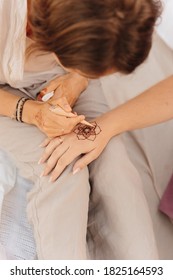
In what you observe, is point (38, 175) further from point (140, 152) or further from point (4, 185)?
point (140, 152)

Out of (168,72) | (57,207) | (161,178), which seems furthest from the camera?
(168,72)

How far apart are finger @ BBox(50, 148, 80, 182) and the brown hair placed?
223mm

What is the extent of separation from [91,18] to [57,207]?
0.41 meters

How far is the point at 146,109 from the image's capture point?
3.28 feet

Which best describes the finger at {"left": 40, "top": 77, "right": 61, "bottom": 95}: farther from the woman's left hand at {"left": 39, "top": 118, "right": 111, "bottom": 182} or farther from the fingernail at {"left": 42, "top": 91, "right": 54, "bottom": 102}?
the woman's left hand at {"left": 39, "top": 118, "right": 111, "bottom": 182}

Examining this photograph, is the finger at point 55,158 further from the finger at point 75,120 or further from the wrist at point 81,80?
the wrist at point 81,80

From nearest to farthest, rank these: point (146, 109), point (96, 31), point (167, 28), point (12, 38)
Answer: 1. point (96, 31)
2. point (12, 38)
3. point (146, 109)
4. point (167, 28)

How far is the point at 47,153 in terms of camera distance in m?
0.92

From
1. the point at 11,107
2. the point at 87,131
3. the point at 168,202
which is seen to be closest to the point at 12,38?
the point at 11,107

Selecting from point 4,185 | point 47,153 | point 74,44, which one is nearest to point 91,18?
point 74,44

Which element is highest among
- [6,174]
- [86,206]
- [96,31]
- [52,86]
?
[96,31]

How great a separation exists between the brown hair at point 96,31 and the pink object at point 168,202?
0.43m

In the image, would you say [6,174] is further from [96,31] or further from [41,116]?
[96,31]

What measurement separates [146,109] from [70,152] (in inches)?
8.9
